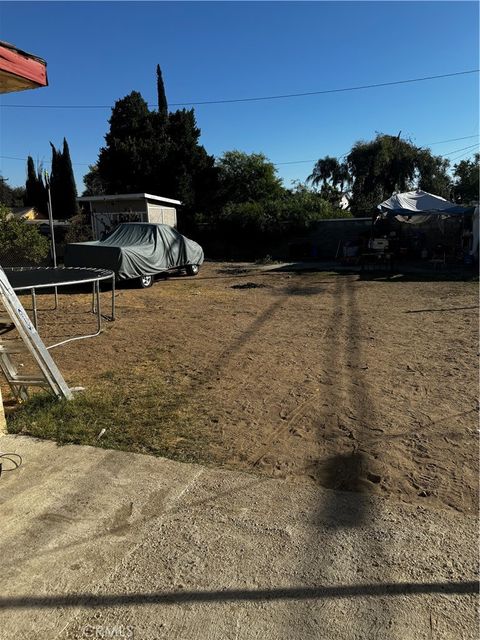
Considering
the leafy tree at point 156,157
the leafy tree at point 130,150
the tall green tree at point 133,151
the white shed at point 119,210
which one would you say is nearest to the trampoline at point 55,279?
the white shed at point 119,210

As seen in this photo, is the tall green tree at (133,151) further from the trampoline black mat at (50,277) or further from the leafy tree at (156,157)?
the trampoline black mat at (50,277)

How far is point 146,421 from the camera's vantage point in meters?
4.09

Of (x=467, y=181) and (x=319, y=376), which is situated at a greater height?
(x=467, y=181)

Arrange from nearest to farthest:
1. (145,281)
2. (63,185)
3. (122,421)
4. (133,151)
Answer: (122,421), (145,281), (133,151), (63,185)

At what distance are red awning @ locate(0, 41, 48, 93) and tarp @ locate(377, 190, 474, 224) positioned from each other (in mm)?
15659

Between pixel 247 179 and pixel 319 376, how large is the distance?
97.4 ft

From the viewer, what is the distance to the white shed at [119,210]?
2061 cm

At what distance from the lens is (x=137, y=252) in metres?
12.5

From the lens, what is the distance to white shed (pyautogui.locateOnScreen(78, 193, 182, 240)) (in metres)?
20.6

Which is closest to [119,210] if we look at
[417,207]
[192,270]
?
[192,270]

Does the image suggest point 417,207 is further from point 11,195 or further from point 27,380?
point 11,195

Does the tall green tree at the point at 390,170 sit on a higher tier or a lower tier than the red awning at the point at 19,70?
higher

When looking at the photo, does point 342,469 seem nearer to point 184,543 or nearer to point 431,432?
point 431,432

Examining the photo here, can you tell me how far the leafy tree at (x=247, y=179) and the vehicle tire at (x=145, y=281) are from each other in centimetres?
1989
